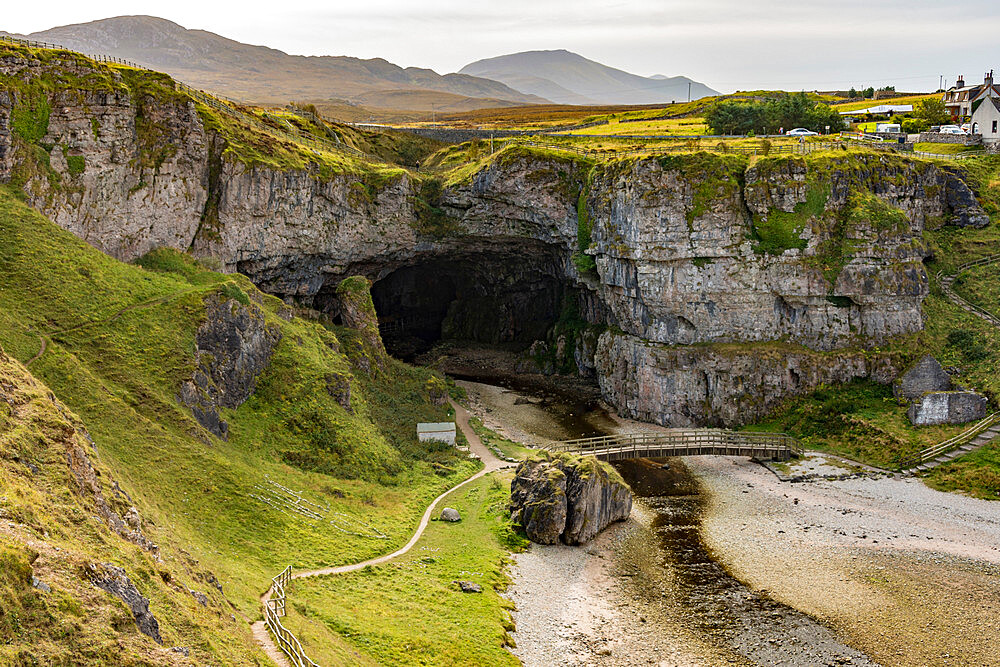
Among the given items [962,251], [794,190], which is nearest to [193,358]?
[794,190]

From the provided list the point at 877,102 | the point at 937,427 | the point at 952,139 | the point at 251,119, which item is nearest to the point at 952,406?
the point at 937,427

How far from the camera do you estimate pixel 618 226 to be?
206 ft

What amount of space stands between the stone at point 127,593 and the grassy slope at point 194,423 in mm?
4046

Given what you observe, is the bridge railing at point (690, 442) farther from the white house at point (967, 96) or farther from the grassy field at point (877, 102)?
the grassy field at point (877, 102)

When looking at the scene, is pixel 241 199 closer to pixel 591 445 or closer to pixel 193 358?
pixel 193 358

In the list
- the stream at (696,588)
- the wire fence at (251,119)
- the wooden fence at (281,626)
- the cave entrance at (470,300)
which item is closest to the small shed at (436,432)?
the stream at (696,588)

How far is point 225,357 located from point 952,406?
46695mm

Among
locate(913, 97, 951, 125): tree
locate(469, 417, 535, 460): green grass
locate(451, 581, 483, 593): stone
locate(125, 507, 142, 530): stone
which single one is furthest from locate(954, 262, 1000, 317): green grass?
locate(125, 507, 142, 530): stone

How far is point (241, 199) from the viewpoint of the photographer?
2132 inches

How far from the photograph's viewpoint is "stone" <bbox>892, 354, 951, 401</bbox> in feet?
179

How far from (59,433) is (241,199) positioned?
34145 millimetres

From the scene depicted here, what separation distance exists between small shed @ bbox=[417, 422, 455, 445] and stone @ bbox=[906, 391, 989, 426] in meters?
31.9

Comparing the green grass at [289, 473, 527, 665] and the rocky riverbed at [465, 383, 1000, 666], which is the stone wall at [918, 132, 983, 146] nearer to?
the rocky riverbed at [465, 383, 1000, 666]

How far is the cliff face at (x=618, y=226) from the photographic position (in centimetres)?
4825
